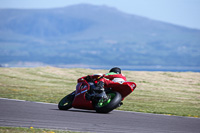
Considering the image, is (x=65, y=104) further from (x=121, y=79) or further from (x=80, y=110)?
(x=121, y=79)

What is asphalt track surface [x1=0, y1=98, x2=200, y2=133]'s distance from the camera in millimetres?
9445

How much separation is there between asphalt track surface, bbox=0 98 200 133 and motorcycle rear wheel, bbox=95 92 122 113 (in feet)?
0.78

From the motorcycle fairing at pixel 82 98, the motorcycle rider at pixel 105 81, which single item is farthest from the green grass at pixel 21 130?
the motorcycle fairing at pixel 82 98

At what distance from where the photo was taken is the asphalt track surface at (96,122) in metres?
9.45

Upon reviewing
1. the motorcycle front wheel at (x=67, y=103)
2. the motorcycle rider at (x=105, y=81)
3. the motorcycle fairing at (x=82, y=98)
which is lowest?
the motorcycle front wheel at (x=67, y=103)

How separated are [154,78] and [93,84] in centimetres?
2144

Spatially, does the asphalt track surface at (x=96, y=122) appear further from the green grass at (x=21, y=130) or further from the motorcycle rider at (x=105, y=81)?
the motorcycle rider at (x=105, y=81)

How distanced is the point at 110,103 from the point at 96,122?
1801 millimetres

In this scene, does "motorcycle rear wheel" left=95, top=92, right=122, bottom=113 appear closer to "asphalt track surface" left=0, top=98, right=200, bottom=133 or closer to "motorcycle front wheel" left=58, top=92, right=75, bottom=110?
"asphalt track surface" left=0, top=98, right=200, bottom=133

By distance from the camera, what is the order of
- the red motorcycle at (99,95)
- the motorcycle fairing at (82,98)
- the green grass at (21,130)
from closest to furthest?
1. the green grass at (21,130)
2. the red motorcycle at (99,95)
3. the motorcycle fairing at (82,98)

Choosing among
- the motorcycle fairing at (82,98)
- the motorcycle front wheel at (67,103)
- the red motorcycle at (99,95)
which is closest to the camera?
the red motorcycle at (99,95)

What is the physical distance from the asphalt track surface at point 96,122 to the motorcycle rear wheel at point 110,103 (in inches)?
9.4

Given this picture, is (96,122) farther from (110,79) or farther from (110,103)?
(110,79)

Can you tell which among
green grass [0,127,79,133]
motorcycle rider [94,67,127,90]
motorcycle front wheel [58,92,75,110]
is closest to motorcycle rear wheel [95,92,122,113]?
motorcycle rider [94,67,127,90]
